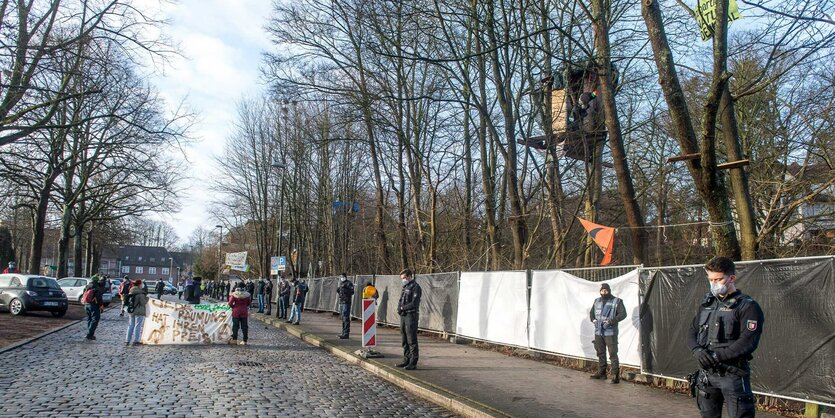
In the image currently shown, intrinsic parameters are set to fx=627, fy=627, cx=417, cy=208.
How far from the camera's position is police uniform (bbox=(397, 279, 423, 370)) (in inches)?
439

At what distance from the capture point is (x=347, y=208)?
108 feet

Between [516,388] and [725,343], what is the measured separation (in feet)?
15.4

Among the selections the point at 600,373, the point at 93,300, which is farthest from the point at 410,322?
the point at 93,300

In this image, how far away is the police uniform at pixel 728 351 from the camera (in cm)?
486

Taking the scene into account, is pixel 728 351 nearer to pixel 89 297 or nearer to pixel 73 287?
pixel 89 297

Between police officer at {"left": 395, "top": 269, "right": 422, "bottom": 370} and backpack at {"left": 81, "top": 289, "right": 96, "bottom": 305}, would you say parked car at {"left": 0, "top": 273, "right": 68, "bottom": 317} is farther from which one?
police officer at {"left": 395, "top": 269, "right": 422, "bottom": 370}

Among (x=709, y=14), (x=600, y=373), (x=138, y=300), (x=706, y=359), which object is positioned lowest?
(x=600, y=373)

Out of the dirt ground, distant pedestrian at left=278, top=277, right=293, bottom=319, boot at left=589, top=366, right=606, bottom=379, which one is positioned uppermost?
distant pedestrian at left=278, top=277, right=293, bottom=319

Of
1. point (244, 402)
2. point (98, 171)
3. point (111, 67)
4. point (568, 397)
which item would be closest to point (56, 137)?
point (98, 171)

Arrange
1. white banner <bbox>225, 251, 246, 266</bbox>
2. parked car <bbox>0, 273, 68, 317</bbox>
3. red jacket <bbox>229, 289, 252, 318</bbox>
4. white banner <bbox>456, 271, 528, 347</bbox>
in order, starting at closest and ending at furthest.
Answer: white banner <bbox>456, 271, 528, 347</bbox> < red jacket <bbox>229, 289, 252, 318</bbox> < parked car <bbox>0, 273, 68, 317</bbox> < white banner <bbox>225, 251, 246, 266</bbox>

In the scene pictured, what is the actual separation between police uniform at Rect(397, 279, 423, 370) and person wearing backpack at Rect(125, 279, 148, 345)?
7002mm

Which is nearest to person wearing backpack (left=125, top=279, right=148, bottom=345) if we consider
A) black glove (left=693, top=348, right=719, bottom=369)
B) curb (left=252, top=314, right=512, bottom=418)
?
curb (left=252, top=314, right=512, bottom=418)

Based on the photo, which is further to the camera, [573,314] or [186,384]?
[573,314]

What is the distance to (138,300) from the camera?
48.0ft
